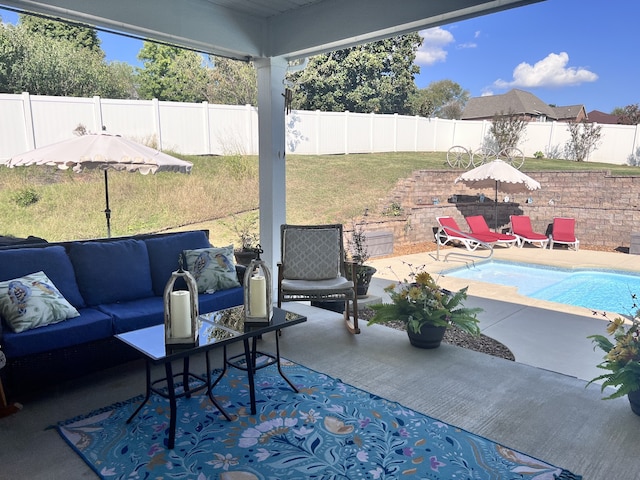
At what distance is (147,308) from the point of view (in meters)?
3.13

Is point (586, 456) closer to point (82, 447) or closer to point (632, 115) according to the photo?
point (82, 447)

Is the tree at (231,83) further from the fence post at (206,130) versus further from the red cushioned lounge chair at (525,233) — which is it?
the red cushioned lounge chair at (525,233)

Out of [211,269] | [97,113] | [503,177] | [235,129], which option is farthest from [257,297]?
[235,129]

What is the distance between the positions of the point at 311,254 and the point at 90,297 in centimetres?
183

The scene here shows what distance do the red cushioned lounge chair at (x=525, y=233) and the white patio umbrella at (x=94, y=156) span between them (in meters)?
7.24

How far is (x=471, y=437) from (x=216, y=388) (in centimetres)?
151

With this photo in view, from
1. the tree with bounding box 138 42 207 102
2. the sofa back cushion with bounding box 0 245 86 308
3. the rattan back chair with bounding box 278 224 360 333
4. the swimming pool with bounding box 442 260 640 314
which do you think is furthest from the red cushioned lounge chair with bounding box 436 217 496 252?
the tree with bounding box 138 42 207 102

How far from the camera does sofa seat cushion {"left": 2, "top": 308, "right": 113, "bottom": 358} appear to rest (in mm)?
2507

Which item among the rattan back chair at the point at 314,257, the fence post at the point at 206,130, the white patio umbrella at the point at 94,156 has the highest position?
the fence post at the point at 206,130

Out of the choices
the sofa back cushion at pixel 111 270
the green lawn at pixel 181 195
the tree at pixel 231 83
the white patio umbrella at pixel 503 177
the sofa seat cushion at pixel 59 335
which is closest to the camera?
the sofa seat cushion at pixel 59 335

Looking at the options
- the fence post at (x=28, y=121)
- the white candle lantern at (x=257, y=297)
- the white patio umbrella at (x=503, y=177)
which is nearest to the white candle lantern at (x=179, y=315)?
the white candle lantern at (x=257, y=297)

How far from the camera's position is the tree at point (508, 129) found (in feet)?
47.6

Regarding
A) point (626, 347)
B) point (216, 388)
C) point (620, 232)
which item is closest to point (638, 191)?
point (620, 232)

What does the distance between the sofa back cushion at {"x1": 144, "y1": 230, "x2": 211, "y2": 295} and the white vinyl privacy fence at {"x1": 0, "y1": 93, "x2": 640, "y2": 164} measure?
11.6ft
